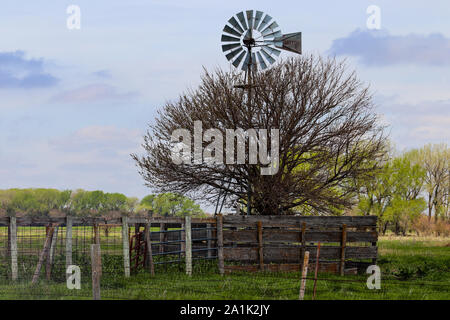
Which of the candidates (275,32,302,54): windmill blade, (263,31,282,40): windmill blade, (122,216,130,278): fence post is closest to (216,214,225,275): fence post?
(122,216,130,278): fence post

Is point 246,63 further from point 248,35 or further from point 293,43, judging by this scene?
point 293,43

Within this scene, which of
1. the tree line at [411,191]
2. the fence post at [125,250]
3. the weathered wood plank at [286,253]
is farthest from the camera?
the tree line at [411,191]

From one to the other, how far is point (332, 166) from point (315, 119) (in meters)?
2.46

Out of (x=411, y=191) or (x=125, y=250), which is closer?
(x=125, y=250)

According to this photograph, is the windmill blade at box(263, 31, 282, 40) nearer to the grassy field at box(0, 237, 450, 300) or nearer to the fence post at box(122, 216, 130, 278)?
the grassy field at box(0, 237, 450, 300)

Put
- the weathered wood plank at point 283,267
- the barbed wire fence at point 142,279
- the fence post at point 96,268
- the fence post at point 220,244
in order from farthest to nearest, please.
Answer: the weathered wood plank at point 283,267, the fence post at point 220,244, the barbed wire fence at point 142,279, the fence post at point 96,268

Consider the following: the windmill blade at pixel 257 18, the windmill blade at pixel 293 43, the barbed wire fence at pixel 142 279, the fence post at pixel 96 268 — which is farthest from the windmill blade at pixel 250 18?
the fence post at pixel 96 268

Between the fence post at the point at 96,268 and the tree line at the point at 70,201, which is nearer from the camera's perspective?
the fence post at the point at 96,268

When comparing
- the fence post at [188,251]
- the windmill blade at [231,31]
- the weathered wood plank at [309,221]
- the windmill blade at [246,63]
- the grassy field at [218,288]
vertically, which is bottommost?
the grassy field at [218,288]

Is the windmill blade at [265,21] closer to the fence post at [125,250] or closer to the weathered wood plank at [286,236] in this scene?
the weathered wood plank at [286,236]

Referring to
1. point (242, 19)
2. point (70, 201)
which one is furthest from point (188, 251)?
point (70, 201)

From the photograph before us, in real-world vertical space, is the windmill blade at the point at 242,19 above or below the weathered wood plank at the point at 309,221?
above

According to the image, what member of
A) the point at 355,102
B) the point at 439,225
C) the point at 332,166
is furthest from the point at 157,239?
the point at 439,225
